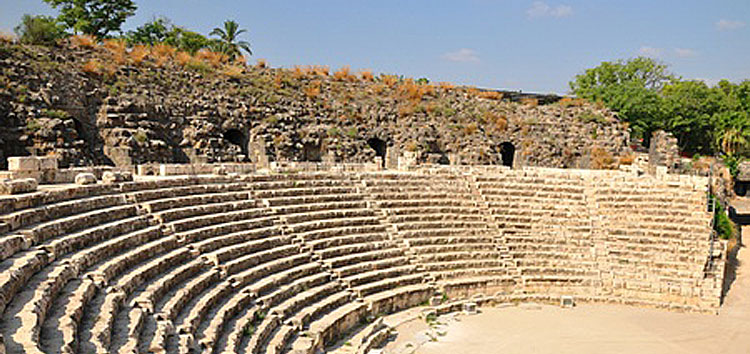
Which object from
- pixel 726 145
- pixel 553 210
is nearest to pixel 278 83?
pixel 553 210

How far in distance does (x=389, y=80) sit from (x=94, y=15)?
15.7 m

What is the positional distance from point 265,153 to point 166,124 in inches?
145

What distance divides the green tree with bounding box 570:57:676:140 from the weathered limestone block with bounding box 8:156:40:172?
2969 centimetres

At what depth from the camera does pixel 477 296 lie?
13867mm

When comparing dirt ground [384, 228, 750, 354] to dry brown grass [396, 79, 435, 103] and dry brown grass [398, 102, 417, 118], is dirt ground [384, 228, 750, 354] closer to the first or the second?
dry brown grass [398, 102, 417, 118]

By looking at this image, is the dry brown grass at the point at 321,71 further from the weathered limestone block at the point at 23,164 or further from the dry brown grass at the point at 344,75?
the weathered limestone block at the point at 23,164

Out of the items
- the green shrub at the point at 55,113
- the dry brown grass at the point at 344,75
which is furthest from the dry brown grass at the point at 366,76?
the green shrub at the point at 55,113

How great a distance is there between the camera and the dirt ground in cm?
1105

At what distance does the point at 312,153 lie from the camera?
73.0 ft

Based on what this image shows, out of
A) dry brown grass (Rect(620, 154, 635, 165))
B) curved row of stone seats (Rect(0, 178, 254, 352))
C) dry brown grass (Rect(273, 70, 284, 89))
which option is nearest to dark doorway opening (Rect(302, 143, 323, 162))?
dry brown grass (Rect(273, 70, 284, 89))

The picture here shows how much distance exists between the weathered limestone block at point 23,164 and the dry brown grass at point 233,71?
499 inches

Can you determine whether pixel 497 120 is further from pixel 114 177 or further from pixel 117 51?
pixel 114 177

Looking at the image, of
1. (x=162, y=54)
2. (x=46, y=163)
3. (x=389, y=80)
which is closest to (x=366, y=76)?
(x=389, y=80)

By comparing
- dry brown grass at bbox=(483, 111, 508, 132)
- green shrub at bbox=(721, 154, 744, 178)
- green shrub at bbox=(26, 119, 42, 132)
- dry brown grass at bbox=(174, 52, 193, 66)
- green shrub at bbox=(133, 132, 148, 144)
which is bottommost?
green shrub at bbox=(721, 154, 744, 178)
